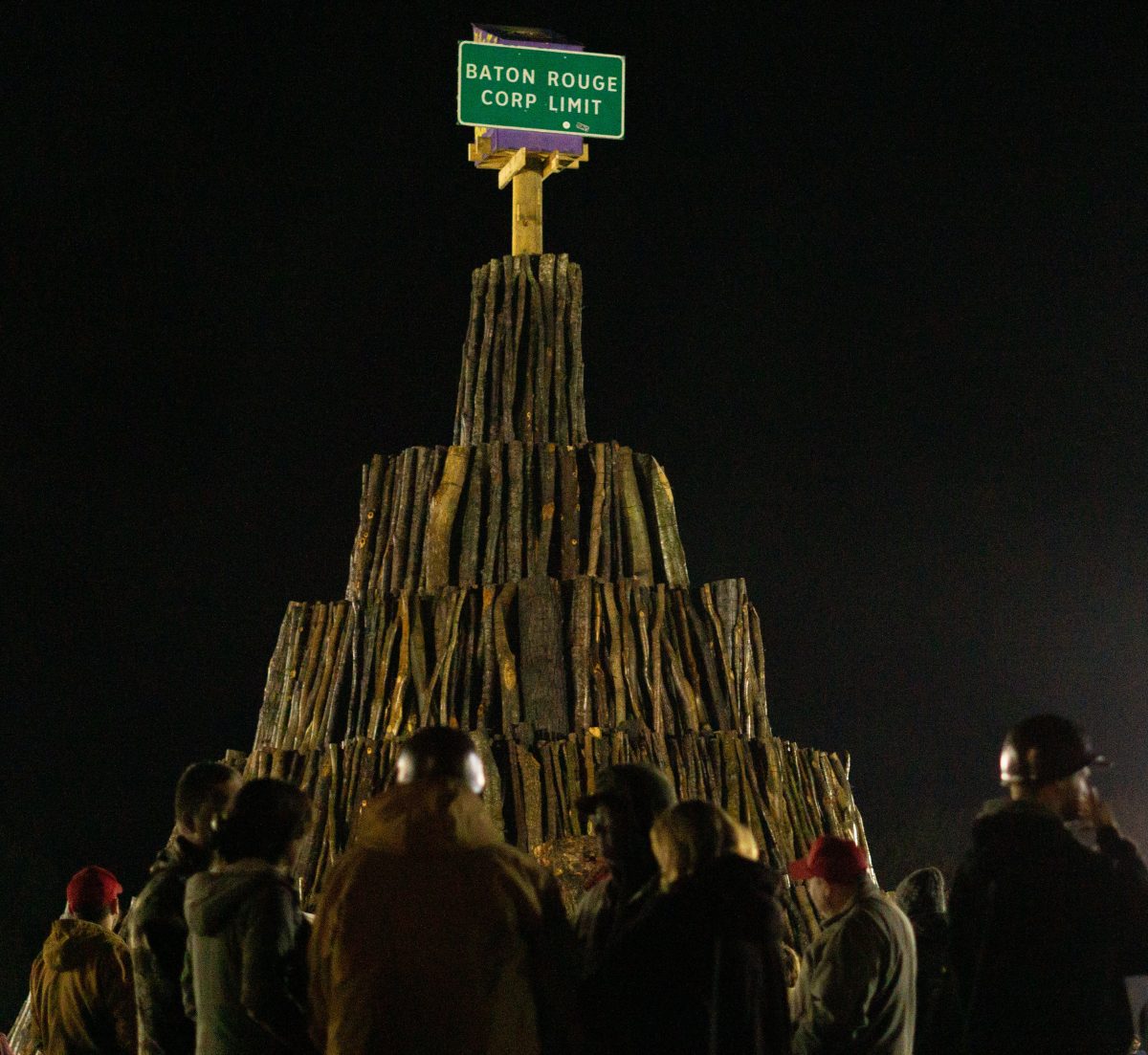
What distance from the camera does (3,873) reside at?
27.6m

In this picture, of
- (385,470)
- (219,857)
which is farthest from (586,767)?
(219,857)

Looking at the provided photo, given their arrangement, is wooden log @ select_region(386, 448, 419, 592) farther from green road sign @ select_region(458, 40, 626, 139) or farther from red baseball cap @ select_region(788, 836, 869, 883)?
red baseball cap @ select_region(788, 836, 869, 883)

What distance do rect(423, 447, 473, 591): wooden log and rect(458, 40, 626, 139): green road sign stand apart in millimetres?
2711

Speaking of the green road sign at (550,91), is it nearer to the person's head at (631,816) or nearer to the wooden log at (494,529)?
the wooden log at (494,529)

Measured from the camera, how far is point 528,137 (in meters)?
16.0

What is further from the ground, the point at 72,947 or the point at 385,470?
the point at 385,470

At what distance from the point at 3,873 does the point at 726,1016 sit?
23714mm

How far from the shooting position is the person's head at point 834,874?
23.2 ft

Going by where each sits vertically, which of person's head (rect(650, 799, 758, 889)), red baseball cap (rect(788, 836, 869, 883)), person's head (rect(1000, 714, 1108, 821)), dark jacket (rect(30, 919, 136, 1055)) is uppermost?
person's head (rect(1000, 714, 1108, 821))

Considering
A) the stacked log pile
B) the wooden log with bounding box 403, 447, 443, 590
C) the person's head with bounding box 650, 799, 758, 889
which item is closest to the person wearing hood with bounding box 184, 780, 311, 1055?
the person's head with bounding box 650, 799, 758, 889

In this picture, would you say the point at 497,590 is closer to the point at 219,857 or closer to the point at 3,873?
the point at 219,857

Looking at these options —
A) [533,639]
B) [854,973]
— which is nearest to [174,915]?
[854,973]

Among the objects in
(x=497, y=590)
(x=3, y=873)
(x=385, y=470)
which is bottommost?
(x=3, y=873)

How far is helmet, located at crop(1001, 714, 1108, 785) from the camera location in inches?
219
